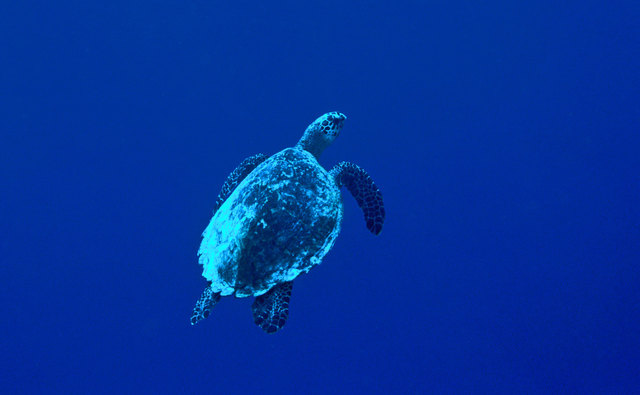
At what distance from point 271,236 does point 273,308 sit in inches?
34.7

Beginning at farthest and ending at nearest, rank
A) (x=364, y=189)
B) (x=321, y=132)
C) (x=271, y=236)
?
(x=321, y=132) → (x=364, y=189) → (x=271, y=236)

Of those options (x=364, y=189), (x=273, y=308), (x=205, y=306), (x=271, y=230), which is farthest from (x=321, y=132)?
(x=205, y=306)

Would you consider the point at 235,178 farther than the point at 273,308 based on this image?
Yes

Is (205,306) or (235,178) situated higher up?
(235,178)

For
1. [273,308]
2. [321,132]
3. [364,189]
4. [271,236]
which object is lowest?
[273,308]

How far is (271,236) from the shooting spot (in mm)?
4652

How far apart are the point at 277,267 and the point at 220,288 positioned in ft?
2.36

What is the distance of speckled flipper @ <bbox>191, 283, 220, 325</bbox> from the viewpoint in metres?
4.79

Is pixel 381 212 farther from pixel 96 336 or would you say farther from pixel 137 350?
pixel 96 336

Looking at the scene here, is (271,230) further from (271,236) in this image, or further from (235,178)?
(235,178)

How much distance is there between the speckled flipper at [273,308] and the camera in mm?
4617

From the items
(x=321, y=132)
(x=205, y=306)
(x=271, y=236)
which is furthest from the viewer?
(x=321, y=132)

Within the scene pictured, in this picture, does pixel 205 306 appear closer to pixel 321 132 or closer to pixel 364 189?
pixel 364 189

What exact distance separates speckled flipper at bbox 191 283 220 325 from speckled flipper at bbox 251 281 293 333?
513 mm
